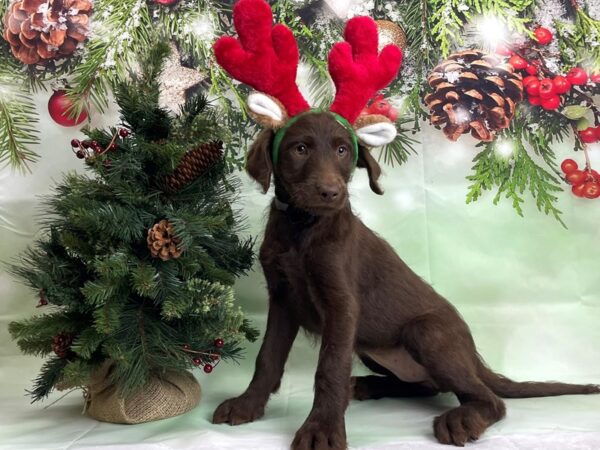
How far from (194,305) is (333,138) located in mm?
673

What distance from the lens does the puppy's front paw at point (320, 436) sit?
6.69 feet

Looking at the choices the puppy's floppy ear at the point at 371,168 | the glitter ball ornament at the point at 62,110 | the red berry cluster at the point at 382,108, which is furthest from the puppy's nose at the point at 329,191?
the glitter ball ornament at the point at 62,110

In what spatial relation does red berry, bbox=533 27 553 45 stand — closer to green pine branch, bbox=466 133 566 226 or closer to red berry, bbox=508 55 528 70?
red berry, bbox=508 55 528 70

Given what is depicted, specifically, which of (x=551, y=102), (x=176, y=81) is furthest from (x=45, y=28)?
(x=551, y=102)

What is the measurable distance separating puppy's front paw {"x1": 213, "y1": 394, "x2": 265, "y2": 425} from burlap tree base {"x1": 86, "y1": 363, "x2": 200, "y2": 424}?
16cm

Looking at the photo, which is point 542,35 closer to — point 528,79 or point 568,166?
point 528,79

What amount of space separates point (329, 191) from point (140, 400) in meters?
0.95

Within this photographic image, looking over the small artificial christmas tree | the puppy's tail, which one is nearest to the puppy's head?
the small artificial christmas tree

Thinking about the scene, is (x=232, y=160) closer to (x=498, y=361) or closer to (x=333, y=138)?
(x=333, y=138)

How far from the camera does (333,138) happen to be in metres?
2.21

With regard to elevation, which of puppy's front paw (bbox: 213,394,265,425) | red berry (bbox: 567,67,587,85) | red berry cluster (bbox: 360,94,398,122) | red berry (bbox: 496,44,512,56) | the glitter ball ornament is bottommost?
puppy's front paw (bbox: 213,394,265,425)

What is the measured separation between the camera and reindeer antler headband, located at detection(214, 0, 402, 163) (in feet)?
A: 7.27

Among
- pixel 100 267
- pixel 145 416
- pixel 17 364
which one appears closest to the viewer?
pixel 100 267

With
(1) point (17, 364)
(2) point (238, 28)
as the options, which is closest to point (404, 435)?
(2) point (238, 28)
